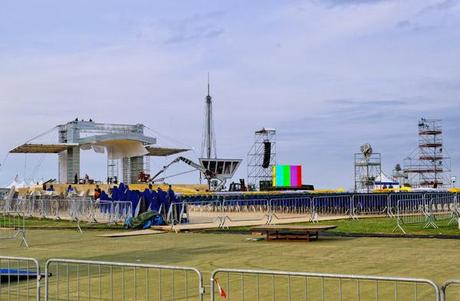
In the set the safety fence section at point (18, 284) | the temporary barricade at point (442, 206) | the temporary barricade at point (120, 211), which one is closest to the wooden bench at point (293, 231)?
the safety fence section at point (18, 284)

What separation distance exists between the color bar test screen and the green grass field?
37984 millimetres

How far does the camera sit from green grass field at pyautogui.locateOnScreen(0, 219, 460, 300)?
12953 mm

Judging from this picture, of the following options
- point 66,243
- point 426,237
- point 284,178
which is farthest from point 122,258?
point 284,178

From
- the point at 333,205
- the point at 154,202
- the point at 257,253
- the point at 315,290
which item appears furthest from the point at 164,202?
the point at 315,290

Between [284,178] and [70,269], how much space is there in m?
50.1

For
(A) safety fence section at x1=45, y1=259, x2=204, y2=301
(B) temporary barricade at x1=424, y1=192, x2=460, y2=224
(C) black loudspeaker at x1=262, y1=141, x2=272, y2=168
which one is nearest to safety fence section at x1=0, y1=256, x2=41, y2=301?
(A) safety fence section at x1=45, y1=259, x2=204, y2=301

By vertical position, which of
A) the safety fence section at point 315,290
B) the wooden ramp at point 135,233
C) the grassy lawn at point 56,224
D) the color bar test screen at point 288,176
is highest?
Result: the color bar test screen at point 288,176

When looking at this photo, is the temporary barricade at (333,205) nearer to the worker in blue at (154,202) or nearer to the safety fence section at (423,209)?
the safety fence section at (423,209)

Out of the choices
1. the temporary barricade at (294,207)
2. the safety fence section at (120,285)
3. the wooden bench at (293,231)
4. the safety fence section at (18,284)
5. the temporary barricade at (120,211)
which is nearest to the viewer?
the safety fence section at (120,285)

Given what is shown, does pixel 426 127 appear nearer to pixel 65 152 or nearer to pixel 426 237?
pixel 65 152

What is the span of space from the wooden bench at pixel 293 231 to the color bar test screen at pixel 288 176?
4104 centimetres

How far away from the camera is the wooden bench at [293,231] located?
67.8ft

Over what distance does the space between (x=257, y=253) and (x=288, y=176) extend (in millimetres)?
46372

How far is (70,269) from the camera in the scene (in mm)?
14031
